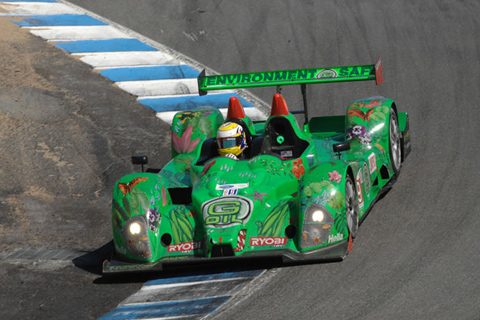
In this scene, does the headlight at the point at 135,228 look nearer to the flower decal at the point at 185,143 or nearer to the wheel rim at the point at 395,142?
the flower decal at the point at 185,143

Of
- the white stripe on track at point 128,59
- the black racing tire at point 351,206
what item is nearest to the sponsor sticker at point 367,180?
the black racing tire at point 351,206

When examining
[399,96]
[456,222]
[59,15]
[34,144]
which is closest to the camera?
[456,222]

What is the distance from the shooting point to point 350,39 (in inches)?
705

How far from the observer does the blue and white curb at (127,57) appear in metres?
16.4

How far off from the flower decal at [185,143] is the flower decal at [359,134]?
2.24 meters

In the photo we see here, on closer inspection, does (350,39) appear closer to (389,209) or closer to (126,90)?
(126,90)

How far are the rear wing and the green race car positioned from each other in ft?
0.07

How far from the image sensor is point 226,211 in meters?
9.76

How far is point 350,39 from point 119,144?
5.66 metres

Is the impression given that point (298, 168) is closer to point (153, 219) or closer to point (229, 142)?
point (229, 142)

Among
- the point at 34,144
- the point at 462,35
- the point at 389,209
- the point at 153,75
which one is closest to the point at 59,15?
the point at 153,75

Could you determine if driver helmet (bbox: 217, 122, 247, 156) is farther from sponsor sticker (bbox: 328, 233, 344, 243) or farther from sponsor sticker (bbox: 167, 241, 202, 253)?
sponsor sticker (bbox: 328, 233, 344, 243)

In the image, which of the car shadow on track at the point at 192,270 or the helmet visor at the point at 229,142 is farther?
the helmet visor at the point at 229,142

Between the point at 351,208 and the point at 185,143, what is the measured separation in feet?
11.4
